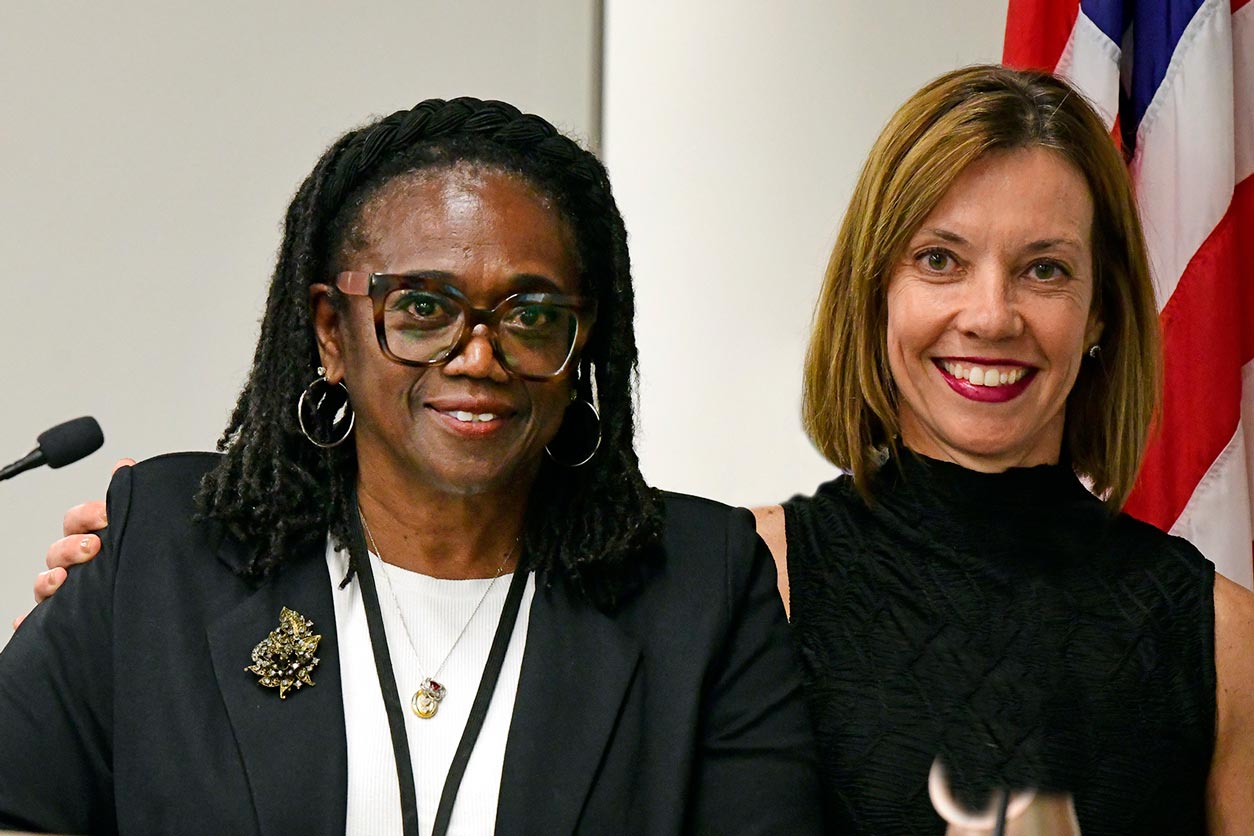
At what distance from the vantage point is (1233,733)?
1.93 metres

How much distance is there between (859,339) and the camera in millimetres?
2094

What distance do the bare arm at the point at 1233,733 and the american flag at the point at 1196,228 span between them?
76 cm

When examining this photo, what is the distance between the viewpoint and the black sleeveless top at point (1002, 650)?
6.21 ft

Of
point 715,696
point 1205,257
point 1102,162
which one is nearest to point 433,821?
point 715,696

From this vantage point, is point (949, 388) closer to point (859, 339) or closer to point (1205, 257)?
point (859, 339)

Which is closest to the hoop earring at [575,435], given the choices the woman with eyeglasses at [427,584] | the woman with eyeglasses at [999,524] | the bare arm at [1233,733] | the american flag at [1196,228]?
the woman with eyeglasses at [427,584]

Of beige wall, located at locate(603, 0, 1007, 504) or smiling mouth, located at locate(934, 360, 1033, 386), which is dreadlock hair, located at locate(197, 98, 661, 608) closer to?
smiling mouth, located at locate(934, 360, 1033, 386)

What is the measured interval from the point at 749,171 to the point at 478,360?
163 centimetres

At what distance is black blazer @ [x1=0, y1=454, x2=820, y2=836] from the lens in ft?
5.28

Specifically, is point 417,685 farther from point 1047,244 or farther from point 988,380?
point 1047,244

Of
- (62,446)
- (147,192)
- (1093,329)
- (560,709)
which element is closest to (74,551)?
(62,446)

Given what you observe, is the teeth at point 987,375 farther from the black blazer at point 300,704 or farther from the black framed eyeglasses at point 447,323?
the black framed eyeglasses at point 447,323

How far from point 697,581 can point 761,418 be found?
1375mm

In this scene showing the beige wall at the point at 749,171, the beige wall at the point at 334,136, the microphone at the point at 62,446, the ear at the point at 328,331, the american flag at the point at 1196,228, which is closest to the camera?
the microphone at the point at 62,446
